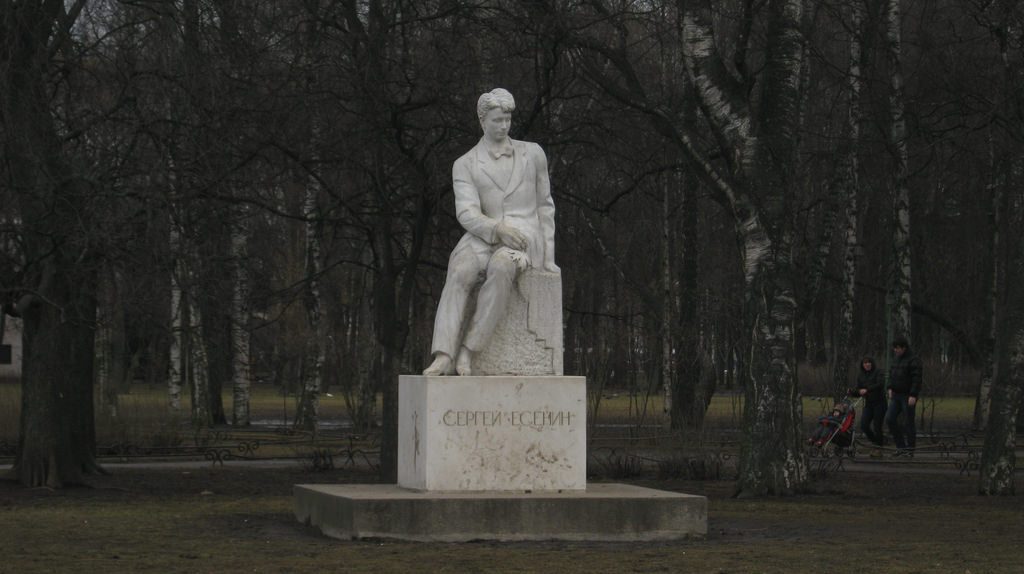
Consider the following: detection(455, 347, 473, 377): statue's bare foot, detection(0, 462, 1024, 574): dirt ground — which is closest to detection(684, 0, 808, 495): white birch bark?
detection(0, 462, 1024, 574): dirt ground

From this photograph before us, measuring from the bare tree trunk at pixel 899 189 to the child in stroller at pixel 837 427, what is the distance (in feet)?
12.1

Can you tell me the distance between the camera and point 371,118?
18953 mm

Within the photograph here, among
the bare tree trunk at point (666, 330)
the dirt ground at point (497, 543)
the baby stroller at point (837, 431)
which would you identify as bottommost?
the dirt ground at point (497, 543)

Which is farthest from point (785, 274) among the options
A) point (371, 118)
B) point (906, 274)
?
point (906, 274)

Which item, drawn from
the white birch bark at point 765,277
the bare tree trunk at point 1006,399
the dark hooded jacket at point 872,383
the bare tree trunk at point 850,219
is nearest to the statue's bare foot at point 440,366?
the white birch bark at point 765,277

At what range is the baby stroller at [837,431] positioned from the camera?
24.4 meters

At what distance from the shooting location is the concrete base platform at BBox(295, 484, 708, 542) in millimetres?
12539

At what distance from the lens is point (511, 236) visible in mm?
13719

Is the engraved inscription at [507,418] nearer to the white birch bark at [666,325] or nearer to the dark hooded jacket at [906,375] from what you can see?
the white birch bark at [666,325]

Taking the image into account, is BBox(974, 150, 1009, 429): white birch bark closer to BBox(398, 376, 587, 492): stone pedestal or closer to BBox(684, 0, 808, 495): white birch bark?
BBox(684, 0, 808, 495): white birch bark

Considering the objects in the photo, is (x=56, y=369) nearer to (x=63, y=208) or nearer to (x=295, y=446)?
(x=63, y=208)

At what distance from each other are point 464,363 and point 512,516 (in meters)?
1.50

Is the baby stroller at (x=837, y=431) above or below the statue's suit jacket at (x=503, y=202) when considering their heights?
below

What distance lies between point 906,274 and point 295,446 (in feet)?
38.1
